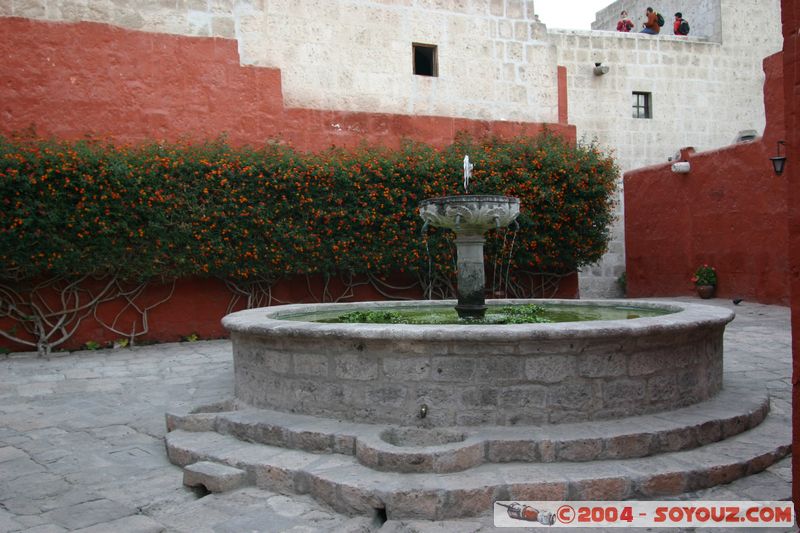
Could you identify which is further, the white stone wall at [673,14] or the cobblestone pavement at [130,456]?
the white stone wall at [673,14]

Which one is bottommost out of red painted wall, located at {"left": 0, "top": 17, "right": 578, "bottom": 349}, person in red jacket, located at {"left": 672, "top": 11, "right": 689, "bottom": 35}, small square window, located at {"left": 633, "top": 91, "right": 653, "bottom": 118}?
red painted wall, located at {"left": 0, "top": 17, "right": 578, "bottom": 349}

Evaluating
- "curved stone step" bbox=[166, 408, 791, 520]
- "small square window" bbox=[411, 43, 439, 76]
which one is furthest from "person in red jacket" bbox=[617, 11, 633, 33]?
"curved stone step" bbox=[166, 408, 791, 520]

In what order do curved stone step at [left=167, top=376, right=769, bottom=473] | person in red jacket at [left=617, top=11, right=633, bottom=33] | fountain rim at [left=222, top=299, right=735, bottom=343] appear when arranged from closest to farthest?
curved stone step at [left=167, top=376, right=769, bottom=473], fountain rim at [left=222, top=299, right=735, bottom=343], person in red jacket at [left=617, top=11, right=633, bottom=33]

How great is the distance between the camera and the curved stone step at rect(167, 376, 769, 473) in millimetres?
3301

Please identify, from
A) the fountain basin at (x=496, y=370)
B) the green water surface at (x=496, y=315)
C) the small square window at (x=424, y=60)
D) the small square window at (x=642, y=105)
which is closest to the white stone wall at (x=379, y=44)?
the small square window at (x=424, y=60)

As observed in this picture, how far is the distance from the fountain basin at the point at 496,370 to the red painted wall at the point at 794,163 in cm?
136

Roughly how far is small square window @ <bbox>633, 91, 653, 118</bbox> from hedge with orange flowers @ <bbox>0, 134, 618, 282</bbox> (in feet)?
15.4

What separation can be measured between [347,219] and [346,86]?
247 cm

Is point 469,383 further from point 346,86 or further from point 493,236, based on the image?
point 346,86

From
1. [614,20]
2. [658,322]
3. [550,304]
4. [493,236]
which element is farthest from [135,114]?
[614,20]

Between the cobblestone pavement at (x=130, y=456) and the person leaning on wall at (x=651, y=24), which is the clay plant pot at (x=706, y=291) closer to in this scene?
the cobblestone pavement at (x=130, y=456)

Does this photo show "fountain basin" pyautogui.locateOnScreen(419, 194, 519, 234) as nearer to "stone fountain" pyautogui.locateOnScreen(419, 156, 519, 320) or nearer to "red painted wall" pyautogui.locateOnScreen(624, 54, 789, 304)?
"stone fountain" pyautogui.locateOnScreen(419, 156, 519, 320)

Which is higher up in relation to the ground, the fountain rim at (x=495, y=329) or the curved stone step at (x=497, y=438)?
the fountain rim at (x=495, y=329)

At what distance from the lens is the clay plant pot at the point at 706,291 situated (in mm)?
11562
